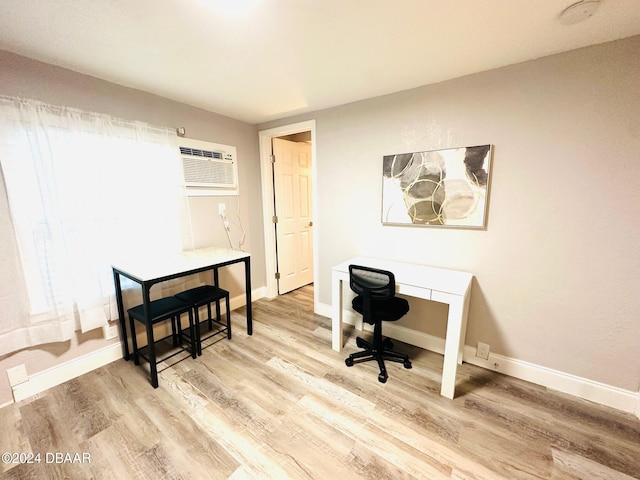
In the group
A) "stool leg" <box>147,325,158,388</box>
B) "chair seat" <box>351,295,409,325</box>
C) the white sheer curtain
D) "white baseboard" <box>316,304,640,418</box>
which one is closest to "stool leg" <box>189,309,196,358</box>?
"stool leg" <box>147,325,158,388</box>

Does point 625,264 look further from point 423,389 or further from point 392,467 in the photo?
point 392,467

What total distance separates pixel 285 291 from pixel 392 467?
2580 mm

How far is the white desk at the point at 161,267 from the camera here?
1796mm

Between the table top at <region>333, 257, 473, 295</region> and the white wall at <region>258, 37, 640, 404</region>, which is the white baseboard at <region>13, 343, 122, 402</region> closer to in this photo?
the table top at <region>333, 257, 473, 295</region>

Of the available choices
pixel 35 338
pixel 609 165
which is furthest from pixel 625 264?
pixel 35 338

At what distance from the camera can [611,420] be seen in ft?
5.26

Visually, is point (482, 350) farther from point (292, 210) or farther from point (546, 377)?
point (292, 210)

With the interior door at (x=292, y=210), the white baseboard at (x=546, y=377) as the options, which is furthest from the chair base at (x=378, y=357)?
the interior door at (x=292, y=210)

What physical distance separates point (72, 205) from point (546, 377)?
3.74 meters

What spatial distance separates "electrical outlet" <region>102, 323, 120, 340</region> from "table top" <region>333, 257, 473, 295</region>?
198 centimetres

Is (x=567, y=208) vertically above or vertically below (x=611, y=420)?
above

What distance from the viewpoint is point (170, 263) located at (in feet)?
7.04

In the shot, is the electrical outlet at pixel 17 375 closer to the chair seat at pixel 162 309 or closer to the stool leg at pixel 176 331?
the chair seat at pixel 162 309

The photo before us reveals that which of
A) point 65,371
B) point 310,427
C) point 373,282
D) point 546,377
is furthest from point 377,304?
point 65,371
